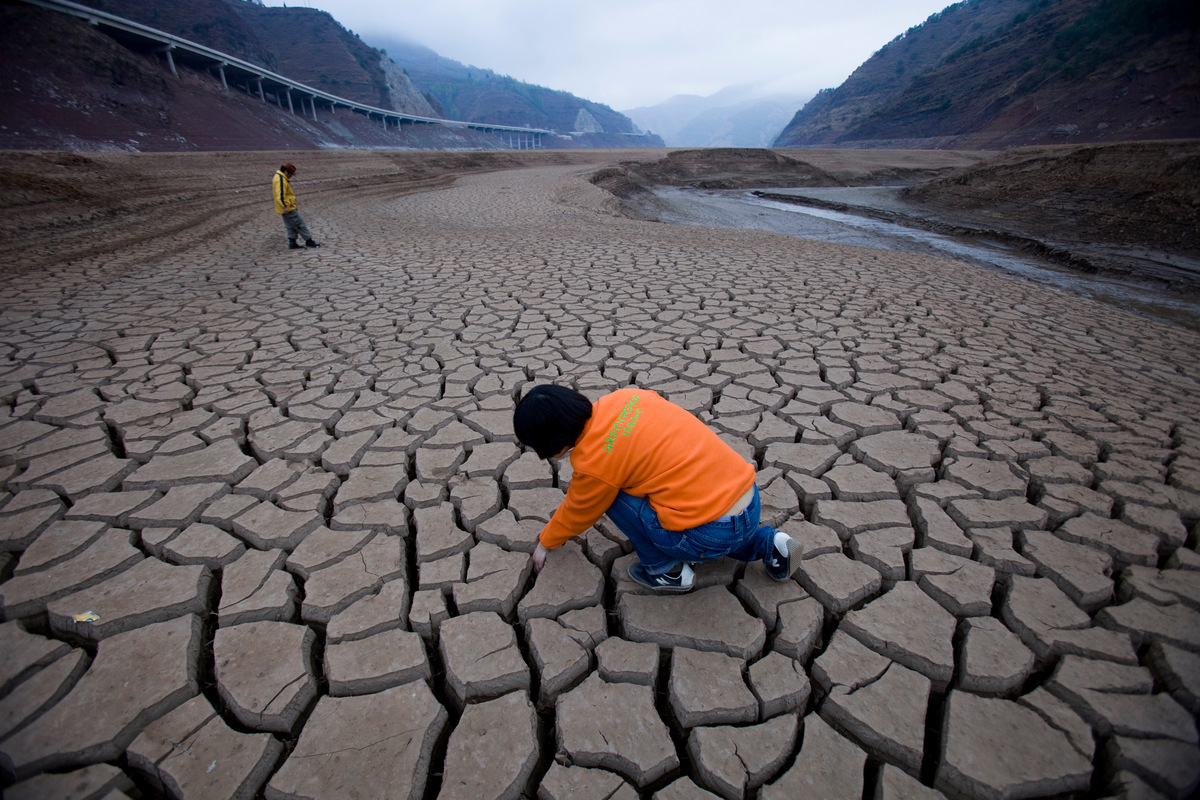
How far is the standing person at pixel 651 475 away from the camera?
57.7 inches

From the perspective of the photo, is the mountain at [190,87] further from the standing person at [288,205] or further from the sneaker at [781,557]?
the sneaker at [781,557]

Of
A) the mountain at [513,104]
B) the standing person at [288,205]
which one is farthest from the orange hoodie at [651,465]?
the mountain at [513,104]

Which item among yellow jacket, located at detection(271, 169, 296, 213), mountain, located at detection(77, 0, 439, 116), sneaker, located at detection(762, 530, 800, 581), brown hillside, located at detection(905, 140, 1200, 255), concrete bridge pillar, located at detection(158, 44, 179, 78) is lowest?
sneaker, located at detection(762, 530, 800, 581)

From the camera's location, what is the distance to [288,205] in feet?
19.4

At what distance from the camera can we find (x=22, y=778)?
120cm

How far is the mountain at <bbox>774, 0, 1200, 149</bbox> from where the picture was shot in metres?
28.6

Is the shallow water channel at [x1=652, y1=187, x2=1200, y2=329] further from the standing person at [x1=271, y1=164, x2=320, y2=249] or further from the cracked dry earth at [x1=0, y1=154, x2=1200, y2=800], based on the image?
the standing person at [x1=271, y1=164, x2=320, y2=249]

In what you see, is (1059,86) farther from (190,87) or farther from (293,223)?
(190,87)

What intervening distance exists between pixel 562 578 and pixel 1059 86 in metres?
50.3

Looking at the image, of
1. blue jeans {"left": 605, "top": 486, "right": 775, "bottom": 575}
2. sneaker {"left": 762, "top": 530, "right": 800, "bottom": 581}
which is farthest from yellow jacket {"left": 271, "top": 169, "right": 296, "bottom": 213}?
sneaker {"left": 762, "top": 530, "right": 800, "bottom": 581}

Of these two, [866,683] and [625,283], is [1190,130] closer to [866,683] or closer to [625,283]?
[625,283]

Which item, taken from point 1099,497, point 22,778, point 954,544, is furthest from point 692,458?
point 1099,497

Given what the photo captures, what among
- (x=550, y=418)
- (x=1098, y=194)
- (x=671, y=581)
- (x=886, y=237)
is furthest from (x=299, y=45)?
(x=671, y=581)

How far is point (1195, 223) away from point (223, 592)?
13220 millimetres
